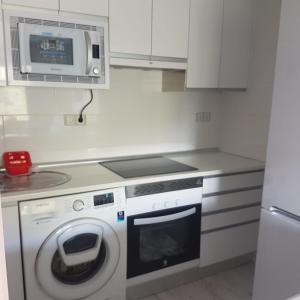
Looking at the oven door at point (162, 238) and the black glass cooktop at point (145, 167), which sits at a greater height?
the black glass cooktop at point (145, 167)

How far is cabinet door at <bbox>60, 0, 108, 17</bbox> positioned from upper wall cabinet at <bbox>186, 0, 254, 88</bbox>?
651 mm

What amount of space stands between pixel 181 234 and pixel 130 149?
76 centimetres

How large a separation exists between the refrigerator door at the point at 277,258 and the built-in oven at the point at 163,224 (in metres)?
0.47

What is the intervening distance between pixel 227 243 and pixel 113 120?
1271mm

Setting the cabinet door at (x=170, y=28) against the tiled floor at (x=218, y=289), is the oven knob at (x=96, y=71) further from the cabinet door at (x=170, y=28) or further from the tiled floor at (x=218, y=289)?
the tiled floor at (x=218, y=289)

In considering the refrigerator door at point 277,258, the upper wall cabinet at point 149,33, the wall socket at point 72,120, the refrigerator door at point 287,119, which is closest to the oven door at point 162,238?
the refrigerator door at point 277,258

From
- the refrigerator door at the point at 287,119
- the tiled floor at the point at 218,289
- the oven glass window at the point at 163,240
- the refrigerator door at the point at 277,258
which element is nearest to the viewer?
the refrigerator door at the point at 287,119

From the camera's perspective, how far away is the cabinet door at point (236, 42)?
2338 millimetres

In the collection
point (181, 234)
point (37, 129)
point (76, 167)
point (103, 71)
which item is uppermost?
point (103, 71)

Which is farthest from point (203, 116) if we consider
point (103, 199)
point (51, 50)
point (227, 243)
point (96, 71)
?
A: point (51, 50)

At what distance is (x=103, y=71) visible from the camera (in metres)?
1.92

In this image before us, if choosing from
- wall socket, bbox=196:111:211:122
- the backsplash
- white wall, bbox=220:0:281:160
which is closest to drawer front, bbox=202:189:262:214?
white wall, bbox=220:0:281:160

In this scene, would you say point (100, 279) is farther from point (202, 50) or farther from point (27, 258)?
point (202, 50)

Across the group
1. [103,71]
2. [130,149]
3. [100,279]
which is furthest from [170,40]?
[100,279]
